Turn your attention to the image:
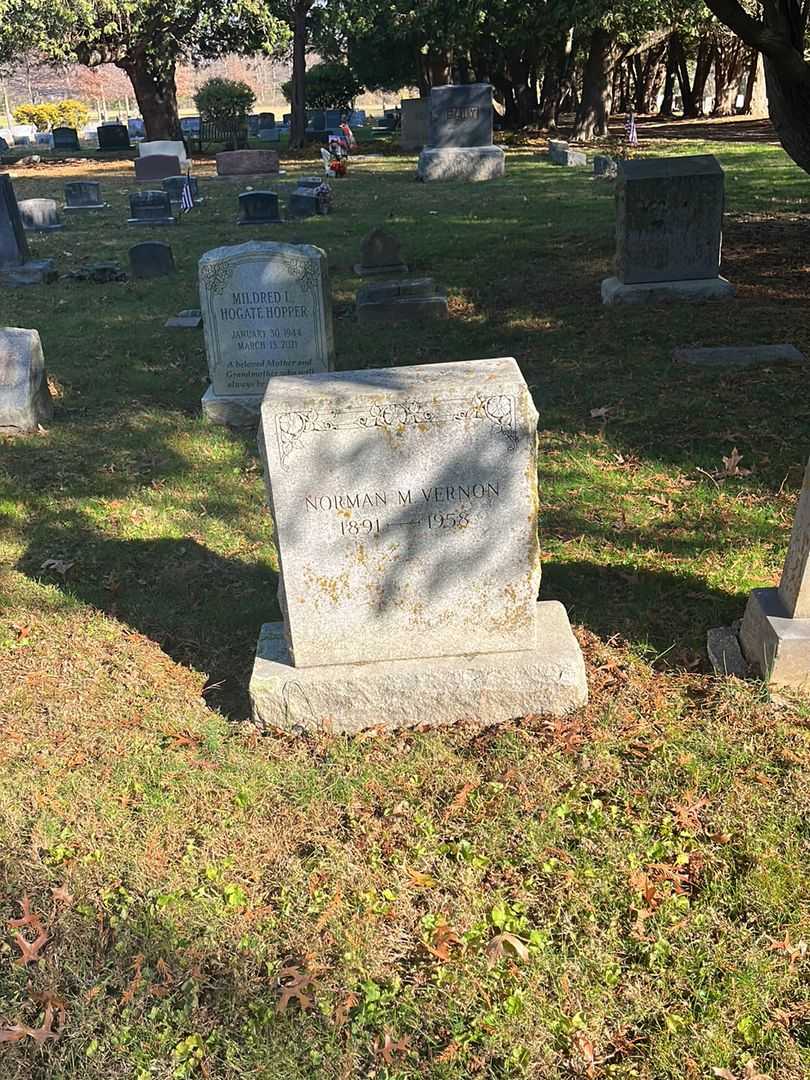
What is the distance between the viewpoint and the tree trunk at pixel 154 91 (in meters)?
31.9

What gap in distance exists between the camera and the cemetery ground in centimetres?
276

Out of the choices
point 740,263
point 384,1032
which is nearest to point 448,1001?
point 384,1032

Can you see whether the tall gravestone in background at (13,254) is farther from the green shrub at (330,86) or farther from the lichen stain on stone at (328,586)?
the green shrub at (330,86)

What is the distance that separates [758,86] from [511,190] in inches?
1124

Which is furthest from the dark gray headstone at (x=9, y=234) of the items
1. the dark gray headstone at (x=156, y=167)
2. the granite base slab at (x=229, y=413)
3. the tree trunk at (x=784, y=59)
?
the dark gray headstone at (x=156, y=167)

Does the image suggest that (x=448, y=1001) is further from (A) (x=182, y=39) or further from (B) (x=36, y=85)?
(B) (x=36, y=85)

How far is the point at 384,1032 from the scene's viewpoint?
8.99ft

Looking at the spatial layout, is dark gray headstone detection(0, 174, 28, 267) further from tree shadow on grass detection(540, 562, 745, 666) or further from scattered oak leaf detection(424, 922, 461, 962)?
scattered oak leaf detection(424, 922, 461, 962)

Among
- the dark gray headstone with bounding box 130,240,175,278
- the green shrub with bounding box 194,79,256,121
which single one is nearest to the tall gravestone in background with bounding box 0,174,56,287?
the dark gray headstone with bounding box 130,240,175,278

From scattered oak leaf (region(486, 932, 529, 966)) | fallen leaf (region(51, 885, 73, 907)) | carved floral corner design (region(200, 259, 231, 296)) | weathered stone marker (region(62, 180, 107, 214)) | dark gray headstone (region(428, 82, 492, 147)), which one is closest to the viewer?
scattered oak leaf (region(486, 932, 529, 966))

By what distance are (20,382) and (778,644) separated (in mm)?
6552

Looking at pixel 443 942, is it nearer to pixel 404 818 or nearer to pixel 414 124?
pixel 404 818

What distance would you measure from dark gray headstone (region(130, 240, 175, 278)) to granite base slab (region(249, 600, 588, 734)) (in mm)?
11180

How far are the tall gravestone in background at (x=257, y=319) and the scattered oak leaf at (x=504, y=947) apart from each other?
19.1ft
